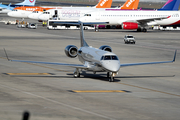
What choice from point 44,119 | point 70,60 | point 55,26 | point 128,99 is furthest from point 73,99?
point 55,26

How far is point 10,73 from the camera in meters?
34.8

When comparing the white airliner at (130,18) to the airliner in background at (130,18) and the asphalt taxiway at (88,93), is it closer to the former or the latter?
the airliner in background at (130,18)

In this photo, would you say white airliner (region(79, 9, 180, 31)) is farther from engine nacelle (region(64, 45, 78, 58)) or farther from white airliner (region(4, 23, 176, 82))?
white airliner (region(4, 23, 176, 82))

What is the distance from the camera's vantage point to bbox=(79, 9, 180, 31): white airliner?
3903 inches

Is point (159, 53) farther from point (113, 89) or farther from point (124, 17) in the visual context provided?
point (124, 17)

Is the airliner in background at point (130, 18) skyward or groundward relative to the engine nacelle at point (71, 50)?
skyward

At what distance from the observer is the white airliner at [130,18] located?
9912cm

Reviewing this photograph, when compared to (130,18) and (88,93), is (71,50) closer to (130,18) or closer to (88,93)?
(88,93)

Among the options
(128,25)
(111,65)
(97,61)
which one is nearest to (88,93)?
(111,65)

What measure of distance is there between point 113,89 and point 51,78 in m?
7.19

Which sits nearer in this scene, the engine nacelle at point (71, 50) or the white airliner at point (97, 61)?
the white airliner at point (97, 61)

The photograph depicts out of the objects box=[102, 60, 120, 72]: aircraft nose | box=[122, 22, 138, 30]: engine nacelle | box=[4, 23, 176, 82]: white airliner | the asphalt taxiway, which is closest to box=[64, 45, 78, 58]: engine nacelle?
box=[4, 23, 176, 82]: white airliner

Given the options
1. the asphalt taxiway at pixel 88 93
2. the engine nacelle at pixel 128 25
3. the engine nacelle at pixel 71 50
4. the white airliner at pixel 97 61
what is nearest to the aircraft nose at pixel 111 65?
the white airliner at pixel 97 61

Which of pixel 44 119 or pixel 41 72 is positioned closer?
pixel 44 119
